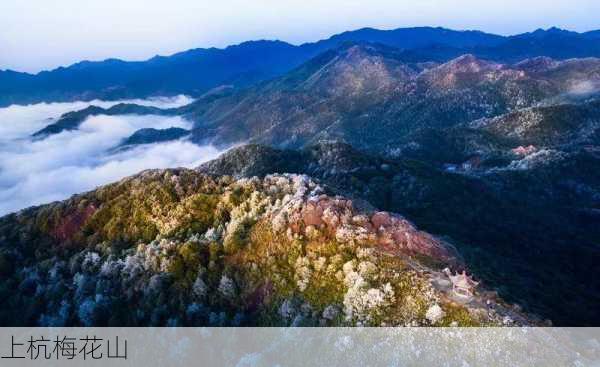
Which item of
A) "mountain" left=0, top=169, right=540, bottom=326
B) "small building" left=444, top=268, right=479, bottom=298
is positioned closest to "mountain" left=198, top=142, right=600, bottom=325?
"mountain" left=0, top=169, right=540, bottom=326

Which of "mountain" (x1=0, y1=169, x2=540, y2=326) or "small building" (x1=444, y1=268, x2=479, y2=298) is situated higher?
"small building" (x1=444, y1=268, x2=479, y2=298)

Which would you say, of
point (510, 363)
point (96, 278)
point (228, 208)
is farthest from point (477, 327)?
point (96, 278)

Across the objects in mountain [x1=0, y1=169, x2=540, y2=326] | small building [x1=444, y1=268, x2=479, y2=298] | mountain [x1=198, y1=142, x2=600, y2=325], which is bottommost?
mountain [x1=198, y1=142, x2=600, y2=325]

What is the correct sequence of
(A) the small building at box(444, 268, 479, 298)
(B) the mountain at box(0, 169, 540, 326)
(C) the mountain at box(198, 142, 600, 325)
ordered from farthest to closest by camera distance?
(C) the mountain at box(198, 142, 600, 325)
(B) the mountain at box(0, 169, 540, 326)
(A) the small building at box(444, 268, 479, 298)

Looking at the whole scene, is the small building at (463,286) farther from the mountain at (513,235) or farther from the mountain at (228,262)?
the mountain at (513,235)

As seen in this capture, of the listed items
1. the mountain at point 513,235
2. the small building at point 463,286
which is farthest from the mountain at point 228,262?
the mountain at point 513,235

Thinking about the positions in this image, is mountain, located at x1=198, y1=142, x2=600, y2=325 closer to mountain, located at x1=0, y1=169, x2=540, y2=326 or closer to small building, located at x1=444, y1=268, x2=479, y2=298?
mountain, located at x1=0, y1=169, x2=540, y2=326

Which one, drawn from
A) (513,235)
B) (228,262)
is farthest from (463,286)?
(513,235)

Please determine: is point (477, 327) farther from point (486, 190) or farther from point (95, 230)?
point (486, 190)
